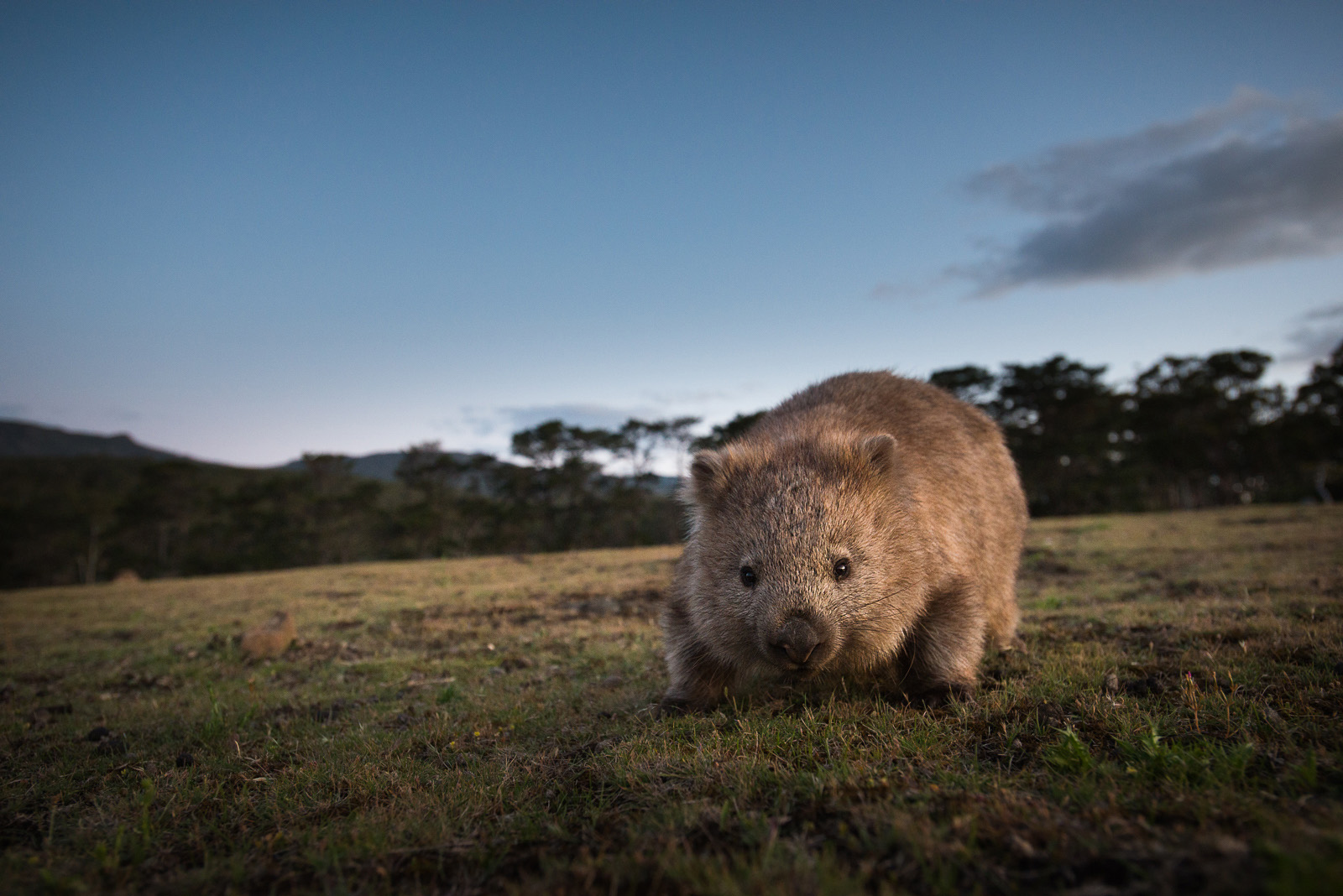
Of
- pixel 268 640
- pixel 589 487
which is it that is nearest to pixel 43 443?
pixel 589 487

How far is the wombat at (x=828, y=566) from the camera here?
11.1ft

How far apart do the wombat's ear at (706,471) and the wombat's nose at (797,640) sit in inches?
44.0

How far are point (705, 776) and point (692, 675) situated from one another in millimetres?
1199

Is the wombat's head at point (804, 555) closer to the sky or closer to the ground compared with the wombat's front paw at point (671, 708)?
closer to the sky

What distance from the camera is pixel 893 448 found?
385 centimetres

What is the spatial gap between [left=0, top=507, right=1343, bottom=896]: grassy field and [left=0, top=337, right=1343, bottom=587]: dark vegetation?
3859 cm

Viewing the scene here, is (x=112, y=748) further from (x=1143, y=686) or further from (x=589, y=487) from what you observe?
(x=589, y=487)

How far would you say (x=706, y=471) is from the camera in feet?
13.2

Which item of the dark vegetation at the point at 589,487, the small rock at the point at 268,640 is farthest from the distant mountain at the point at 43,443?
the small rock at the point at 268,640

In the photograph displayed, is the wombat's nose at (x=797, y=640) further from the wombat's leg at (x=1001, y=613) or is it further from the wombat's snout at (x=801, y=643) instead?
the wombat's leg at (x=1001, y=613)

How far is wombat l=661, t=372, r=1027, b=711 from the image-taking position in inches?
133

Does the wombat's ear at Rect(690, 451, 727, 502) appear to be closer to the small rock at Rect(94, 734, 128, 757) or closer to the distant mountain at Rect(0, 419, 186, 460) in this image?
the small rock at Rect(94, 734, 128, 757)

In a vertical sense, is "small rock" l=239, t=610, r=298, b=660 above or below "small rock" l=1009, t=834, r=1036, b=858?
below

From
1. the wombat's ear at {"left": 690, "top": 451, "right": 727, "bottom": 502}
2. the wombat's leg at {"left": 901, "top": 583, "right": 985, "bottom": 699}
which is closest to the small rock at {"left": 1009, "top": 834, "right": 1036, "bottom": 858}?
the wombat's leg at {"left": 901, "top": 583, "right": 985, "bottom": 699}
